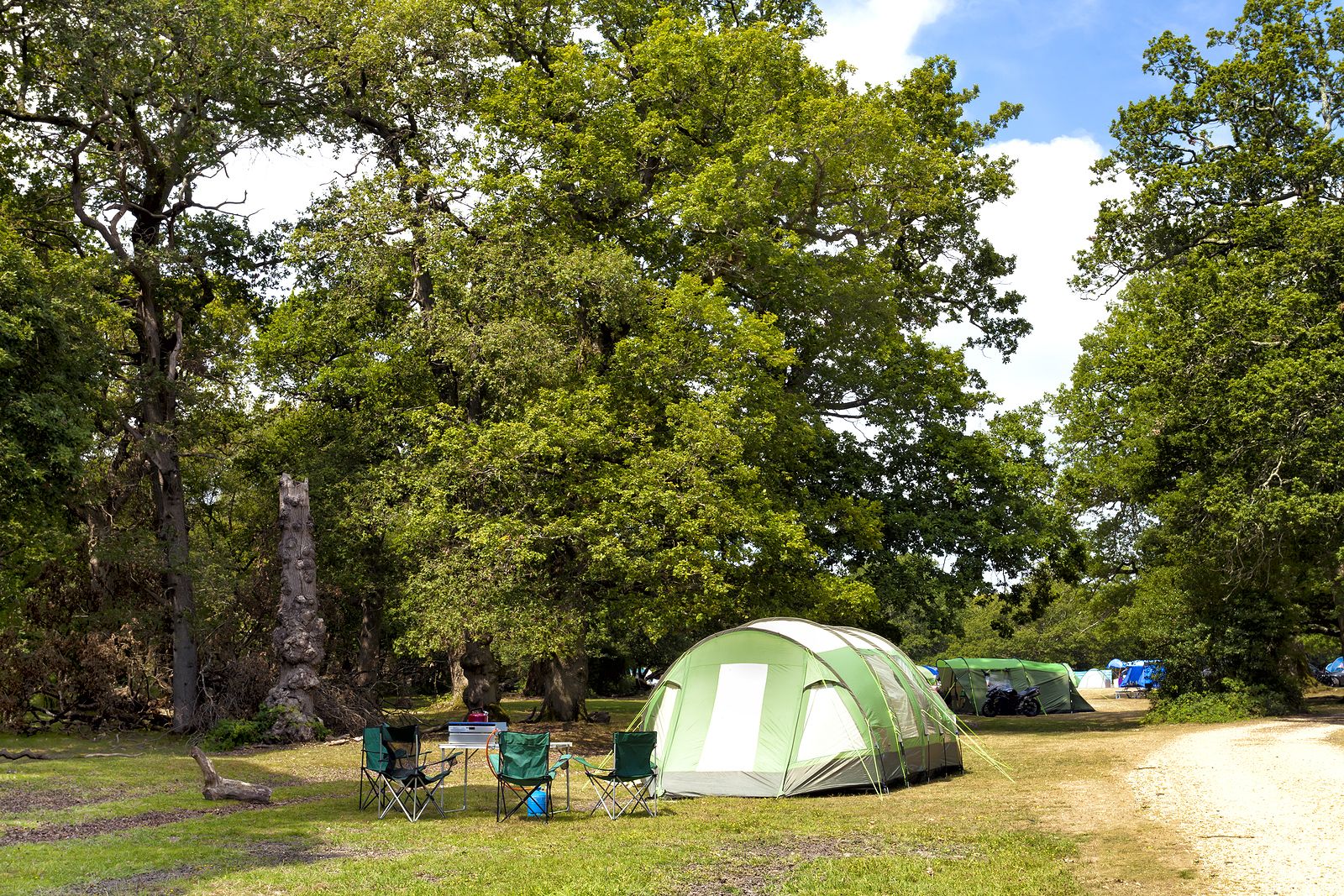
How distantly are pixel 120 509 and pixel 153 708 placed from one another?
14.6 feet

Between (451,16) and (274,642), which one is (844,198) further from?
(274,642)

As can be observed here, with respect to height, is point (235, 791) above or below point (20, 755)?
above

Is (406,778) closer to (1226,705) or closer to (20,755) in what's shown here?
(20,755)

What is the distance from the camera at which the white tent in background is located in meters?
60.8

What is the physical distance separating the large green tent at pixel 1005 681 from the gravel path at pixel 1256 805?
13409mm

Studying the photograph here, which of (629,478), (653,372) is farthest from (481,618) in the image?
(653,372)

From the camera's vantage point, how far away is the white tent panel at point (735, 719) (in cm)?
1352

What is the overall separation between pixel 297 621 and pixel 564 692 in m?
7.05

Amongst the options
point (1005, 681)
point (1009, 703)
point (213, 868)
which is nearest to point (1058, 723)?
point (1009, 703)

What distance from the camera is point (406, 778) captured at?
1164cm

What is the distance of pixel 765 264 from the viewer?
23703 mm

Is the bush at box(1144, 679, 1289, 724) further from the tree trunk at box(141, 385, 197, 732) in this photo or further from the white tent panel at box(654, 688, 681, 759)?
the tree trunk at box(141, 385, 197, 732)

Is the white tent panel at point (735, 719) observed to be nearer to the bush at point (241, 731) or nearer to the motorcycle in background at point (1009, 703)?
the bush at point (241, 731)

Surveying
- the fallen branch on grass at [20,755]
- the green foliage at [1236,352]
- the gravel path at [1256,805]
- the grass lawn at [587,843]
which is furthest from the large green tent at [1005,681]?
the fallen branch on grass at [20,755]
